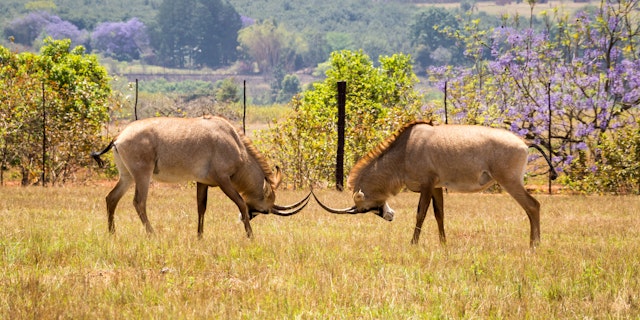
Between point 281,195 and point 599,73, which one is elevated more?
point 599,73

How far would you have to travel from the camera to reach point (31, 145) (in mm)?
21766

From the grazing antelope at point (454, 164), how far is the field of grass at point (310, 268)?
55 centimetres

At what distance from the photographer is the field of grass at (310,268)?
7.27m

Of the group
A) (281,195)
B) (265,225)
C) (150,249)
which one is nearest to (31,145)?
(281,195)

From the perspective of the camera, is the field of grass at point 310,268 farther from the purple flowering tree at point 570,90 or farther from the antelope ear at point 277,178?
the purple flowering tree at point 570,90

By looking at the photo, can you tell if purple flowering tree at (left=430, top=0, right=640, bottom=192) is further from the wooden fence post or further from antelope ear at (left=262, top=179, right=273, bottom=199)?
antelope ear at (left=262, top=179, right=273, bottom=199)

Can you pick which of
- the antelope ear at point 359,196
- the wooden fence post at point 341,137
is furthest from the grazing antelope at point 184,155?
the wooden fence post at point 341,137

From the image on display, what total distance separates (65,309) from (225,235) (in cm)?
464

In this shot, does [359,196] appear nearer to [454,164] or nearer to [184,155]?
[454,164]

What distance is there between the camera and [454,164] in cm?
1149

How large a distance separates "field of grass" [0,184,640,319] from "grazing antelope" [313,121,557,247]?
1.81 feet

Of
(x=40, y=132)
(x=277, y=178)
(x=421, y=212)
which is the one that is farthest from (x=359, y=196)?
(x=40, y=132)

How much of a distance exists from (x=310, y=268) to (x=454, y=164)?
10.6 ft

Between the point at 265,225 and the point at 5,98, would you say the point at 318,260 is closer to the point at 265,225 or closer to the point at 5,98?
the point at 265,225
